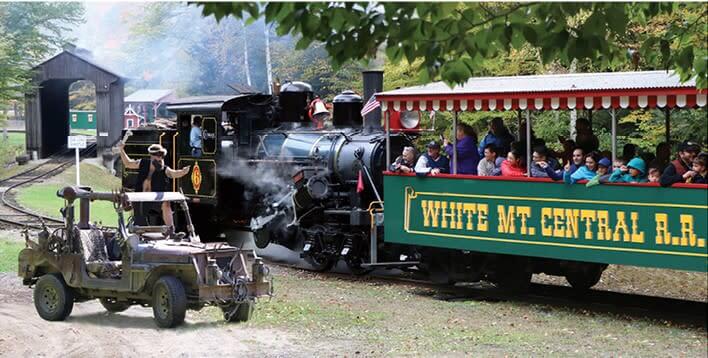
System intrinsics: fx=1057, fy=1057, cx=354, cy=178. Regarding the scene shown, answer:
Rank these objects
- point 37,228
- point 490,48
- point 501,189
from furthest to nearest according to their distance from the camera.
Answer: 1. point 37,228
2. point 501,189
3. point 490,48

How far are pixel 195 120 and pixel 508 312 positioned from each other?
26.5 feet

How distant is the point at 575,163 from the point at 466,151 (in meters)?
1.91

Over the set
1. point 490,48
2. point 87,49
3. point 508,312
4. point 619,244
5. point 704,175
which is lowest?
point 508,312

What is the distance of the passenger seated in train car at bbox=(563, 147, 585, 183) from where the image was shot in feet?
40.4

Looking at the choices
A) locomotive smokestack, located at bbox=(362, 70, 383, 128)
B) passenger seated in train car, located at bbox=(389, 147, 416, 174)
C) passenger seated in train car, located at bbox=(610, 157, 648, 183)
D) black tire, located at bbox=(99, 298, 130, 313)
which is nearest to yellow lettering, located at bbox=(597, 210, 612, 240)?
passenger seated in train car, located at bbox=(610, 157, 648, 183)

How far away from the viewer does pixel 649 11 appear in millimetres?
8086

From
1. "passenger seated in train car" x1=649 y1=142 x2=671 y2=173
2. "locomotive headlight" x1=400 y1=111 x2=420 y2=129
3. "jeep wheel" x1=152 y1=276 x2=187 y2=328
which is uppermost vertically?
"locomotive headlight" x1=400 y1=111 x2=420 y2=129

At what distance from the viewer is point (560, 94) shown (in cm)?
1229

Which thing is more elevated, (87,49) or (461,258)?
(87,49)

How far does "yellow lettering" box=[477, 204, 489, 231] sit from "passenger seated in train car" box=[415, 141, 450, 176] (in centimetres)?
92

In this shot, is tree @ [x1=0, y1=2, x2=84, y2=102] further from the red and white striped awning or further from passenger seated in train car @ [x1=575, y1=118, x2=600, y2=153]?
passenger seated in train car @ [x1=575, y1=118, x2=600, y2=153]

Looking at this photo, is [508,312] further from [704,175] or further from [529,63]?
[529,63]

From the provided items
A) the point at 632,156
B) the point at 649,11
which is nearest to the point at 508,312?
the point at 632,156

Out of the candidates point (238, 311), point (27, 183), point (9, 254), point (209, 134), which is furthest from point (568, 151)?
point (27, 183)
